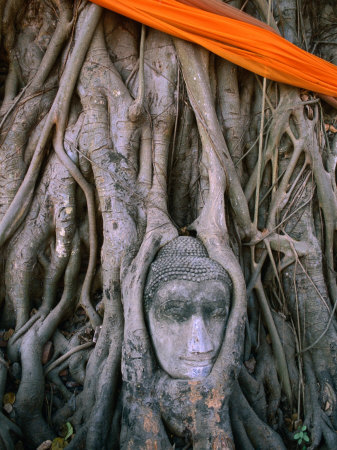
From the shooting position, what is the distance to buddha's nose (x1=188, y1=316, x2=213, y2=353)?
2.07m

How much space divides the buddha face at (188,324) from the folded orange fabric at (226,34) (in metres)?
1.77

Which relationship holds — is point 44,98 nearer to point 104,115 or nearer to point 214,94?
point 104,115

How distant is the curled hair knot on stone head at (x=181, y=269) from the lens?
2234 millimetres

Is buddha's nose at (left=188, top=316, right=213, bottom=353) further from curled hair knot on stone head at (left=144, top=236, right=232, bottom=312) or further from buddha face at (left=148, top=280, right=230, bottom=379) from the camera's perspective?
curled hair knot on stone head at (left=144, top=236, right=232, bottom=312)

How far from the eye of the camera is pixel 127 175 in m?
2.84

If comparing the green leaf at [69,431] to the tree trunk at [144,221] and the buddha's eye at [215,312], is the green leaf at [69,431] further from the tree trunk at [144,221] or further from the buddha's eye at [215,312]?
the buddha's eye at [215,312]

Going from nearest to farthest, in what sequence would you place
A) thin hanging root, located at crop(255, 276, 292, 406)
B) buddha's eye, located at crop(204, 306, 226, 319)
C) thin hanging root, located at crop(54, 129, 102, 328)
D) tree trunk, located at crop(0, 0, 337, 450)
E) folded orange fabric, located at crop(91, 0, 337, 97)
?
buddha's eye, located at crop(204, 306, 226, 319) → tree trunk, located at crop(0, 0, 337, 450) → thin hanging root, located at crop(255, 276, 292, 406) → folded orange fabric, located at crop(91, 0, 337, 97) → thin hanging root, located at crop(54, 129, 102, 328)

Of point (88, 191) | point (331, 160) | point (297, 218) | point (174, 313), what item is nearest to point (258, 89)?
point (331, 160)

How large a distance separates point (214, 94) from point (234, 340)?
1991 millimetres

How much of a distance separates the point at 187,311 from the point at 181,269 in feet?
0.80

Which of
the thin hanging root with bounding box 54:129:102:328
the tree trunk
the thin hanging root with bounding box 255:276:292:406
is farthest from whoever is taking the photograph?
the thin hanging root with bounding box 54:129:102:328

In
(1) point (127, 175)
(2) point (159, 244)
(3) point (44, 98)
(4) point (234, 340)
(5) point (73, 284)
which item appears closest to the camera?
(4) point (234, 340)

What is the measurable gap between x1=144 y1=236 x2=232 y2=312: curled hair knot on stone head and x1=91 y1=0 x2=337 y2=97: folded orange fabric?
5.17 feet

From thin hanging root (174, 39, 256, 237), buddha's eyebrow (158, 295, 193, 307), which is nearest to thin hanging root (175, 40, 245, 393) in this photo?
thin hanging root (174, 39, 256, 237)
